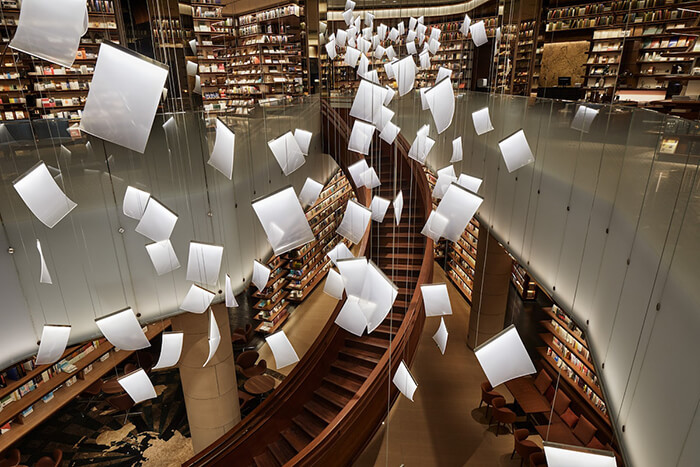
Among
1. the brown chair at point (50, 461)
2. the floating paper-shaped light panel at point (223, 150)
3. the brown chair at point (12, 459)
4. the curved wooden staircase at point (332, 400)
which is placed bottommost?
the brown chair at point (50, 461)

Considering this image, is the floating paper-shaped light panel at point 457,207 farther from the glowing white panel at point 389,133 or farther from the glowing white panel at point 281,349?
the glowing white panel at point 281,349

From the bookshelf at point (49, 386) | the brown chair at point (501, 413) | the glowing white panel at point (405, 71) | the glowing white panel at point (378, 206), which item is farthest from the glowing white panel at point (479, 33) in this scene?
the bookshelf at point (49, 386)

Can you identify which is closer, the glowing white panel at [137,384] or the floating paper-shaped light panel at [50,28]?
the floating paper-shaped light panel at [50,28]

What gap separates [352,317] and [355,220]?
3.88 feet

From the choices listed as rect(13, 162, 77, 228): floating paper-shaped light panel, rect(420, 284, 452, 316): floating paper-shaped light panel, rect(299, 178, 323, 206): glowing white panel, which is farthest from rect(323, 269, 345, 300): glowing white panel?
rect(13, 162, 77, 228): floating paper-shaped light panel

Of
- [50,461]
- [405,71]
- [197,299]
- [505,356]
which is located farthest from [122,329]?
[50,461]

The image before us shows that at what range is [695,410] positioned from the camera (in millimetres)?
2318

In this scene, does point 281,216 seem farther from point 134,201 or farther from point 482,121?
point 482,121

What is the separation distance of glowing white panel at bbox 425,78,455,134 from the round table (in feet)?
20.8

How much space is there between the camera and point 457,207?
2629 millimetres

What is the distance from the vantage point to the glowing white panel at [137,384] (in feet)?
11.8

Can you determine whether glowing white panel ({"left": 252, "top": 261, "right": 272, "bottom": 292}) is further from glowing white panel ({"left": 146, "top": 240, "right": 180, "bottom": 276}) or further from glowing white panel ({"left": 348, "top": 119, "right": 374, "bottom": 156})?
glowing white panel ({"left": 348, "top": 119, "right": 374, "bottom": 156})

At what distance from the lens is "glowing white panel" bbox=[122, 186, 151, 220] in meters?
3.69

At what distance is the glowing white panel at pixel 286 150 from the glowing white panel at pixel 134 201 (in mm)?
1236
